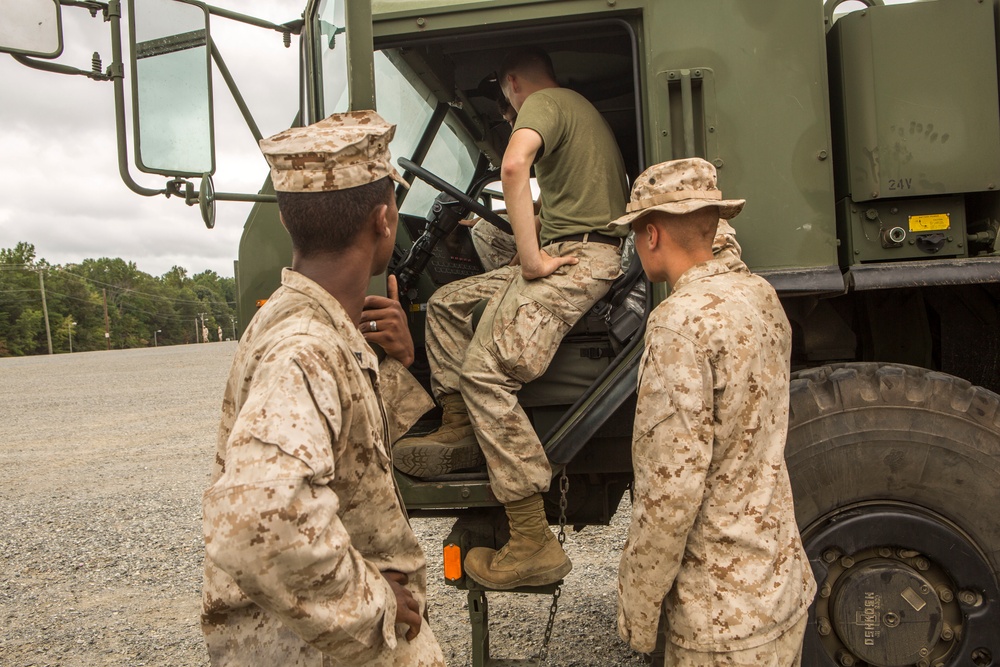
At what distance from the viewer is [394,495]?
1567 millimetres

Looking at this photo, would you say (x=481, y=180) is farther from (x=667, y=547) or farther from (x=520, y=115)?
(x=667, y=547)

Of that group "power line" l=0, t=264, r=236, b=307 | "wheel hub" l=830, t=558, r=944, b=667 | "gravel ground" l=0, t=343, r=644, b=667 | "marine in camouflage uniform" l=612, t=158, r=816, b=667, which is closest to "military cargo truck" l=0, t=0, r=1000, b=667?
"wheel hub" l=830, t=558, r=944, b=667

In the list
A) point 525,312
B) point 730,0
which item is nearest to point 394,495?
point 525,312

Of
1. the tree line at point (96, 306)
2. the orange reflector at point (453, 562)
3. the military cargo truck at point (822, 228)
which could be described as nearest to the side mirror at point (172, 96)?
the military cargo truck at point (822, 228)

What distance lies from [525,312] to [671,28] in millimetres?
991

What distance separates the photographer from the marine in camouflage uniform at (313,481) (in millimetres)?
1196

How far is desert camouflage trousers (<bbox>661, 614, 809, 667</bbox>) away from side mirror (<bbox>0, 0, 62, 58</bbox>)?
2.23 m

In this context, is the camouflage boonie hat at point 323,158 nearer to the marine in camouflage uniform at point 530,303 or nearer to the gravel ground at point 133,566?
the marine in camouflage uniform at point 530,303

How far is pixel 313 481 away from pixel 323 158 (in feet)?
1.95

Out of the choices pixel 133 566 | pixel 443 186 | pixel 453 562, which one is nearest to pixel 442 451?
pixel 453 562

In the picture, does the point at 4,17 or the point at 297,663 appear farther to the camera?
the point at 4,17

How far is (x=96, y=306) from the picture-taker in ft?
218

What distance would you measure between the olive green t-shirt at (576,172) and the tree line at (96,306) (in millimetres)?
54504

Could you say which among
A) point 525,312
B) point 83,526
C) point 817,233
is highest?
point 817,233
